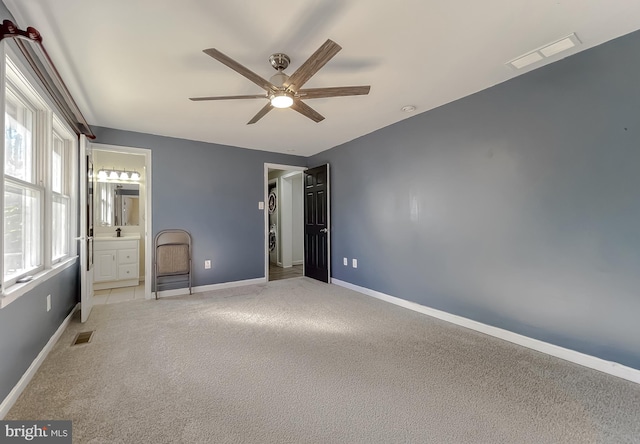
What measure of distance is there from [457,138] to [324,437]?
2.76 metres

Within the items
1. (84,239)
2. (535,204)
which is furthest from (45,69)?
(535,204)

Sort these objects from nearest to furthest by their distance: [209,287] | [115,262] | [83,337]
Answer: [83,337], [209,287], [115,262]

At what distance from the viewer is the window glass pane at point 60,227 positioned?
2572mm

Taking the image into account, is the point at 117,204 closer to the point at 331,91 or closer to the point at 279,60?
the point at 279,60

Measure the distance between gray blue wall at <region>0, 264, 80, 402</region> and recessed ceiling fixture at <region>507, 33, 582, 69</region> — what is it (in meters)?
3.77

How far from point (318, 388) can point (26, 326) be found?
6.65ft

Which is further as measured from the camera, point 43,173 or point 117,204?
point 117,204

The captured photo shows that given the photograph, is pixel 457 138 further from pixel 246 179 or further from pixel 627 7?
pixel 246 179

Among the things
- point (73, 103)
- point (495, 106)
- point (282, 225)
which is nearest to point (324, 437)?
point (495, 106)

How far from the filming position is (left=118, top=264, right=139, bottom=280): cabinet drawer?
4238 millimetres

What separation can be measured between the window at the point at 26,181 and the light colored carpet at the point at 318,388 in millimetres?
804

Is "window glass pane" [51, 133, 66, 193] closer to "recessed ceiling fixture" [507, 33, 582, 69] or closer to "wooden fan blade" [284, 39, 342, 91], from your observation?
"wooden fan blade" [284, 39, 342, 91]

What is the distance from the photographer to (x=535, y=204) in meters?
2.21

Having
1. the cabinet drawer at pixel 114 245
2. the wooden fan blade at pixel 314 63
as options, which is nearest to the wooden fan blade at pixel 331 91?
the wooden fan blade at pixel 314 63
